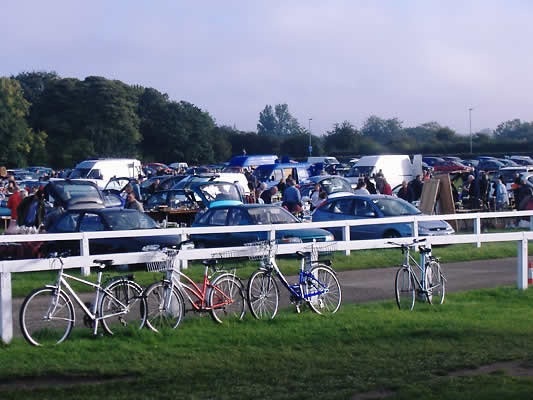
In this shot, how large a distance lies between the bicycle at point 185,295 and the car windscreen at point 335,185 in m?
21.0

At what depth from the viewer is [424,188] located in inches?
1024

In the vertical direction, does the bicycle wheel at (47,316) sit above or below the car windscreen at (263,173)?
below

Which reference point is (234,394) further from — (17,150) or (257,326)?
(17,150)

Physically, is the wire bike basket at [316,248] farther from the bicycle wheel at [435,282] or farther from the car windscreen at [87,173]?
the car windscreen at [87,173]

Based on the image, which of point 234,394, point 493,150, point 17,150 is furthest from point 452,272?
point 493,150

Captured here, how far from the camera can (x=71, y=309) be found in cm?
964

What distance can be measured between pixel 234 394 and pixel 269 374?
0.82 metres

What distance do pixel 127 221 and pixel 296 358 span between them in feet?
31.2

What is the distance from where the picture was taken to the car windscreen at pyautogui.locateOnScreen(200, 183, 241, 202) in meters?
26.0

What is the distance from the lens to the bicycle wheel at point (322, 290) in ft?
38.4

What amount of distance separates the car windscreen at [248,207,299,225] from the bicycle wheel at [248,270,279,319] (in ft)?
23.9

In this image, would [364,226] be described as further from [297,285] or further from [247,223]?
[297,285]

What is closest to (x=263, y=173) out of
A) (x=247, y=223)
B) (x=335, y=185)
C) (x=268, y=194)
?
(x=335, y=185)

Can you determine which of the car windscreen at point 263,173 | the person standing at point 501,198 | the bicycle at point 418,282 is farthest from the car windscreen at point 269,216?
the car windscreen at point 263,173
